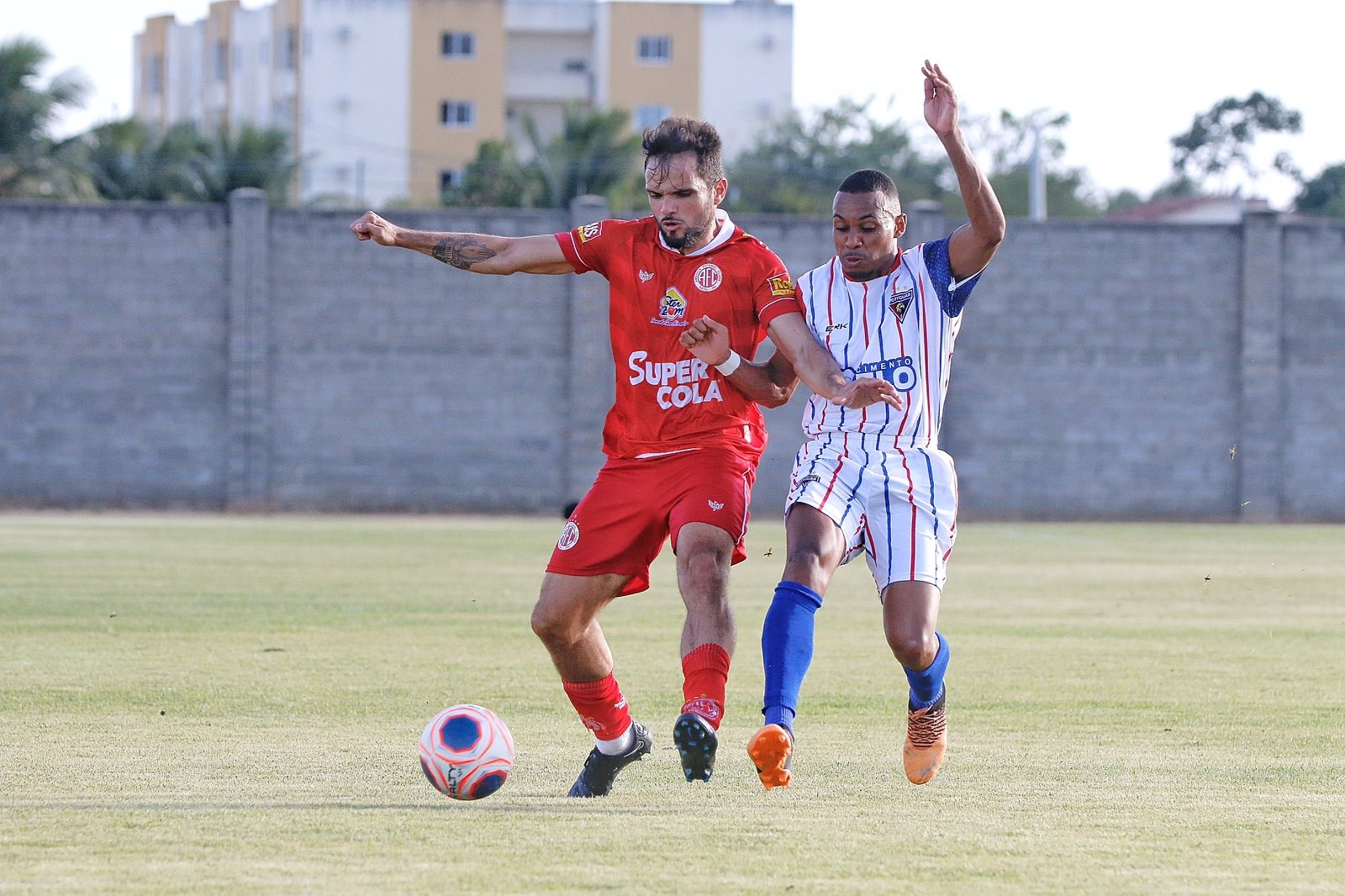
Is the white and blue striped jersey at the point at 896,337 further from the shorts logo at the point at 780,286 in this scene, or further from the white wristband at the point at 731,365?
the white wristband at the point at 731,365

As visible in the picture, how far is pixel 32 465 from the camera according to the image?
30.6 meters

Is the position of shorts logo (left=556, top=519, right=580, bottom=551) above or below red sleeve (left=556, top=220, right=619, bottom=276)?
below

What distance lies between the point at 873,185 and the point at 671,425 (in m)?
1.08

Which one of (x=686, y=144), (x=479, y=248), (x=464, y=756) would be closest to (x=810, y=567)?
(x=464, y=756)

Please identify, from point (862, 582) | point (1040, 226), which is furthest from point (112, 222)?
point (862, 582)

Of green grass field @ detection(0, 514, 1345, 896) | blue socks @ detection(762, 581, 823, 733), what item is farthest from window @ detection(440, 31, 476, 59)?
blue socks @ detection(762, 581, 823, 733)

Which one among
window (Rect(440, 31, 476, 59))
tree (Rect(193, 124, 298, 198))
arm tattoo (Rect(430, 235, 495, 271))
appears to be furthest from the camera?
window (Rect(440, 31, 476, 59))

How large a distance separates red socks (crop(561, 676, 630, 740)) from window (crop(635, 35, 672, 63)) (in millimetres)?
75065

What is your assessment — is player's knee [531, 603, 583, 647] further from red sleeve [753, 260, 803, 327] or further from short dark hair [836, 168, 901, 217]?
short dark hair [836, 168, 901, 217]

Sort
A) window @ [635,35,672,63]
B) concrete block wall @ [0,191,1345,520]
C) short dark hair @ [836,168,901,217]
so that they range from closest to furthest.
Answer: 1. short dark hair @ [836,168,901,217]
2. concrete block wall @ [0,191,1345,520]
3. window @ [635,35,672,63]

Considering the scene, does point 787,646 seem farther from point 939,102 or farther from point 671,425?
point 939,102

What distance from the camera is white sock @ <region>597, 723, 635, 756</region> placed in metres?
6.14

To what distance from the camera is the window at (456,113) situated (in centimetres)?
7794

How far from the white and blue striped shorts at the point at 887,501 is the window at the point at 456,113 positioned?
7358 centimetres
